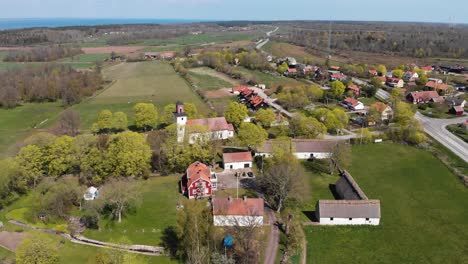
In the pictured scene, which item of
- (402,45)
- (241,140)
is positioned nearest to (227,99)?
(241,140)

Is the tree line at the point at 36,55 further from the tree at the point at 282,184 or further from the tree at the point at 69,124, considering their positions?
the tree at the point at 282,184

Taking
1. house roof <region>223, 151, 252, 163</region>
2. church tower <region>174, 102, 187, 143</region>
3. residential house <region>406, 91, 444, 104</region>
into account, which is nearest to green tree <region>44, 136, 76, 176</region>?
church tower <region>174, 102, 187, 143</region>

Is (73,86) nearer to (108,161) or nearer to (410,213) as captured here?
(108,161)

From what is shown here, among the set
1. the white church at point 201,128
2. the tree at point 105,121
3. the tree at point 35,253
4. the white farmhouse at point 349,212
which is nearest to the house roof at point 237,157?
the white church at point 201,128

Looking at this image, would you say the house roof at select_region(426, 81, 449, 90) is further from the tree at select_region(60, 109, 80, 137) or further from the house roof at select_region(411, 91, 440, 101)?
the tree at select_region(60, 109, 80, 137)

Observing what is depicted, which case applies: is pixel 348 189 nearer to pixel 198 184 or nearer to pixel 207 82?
pixel 198 184

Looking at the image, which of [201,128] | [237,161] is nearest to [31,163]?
[201,128]
